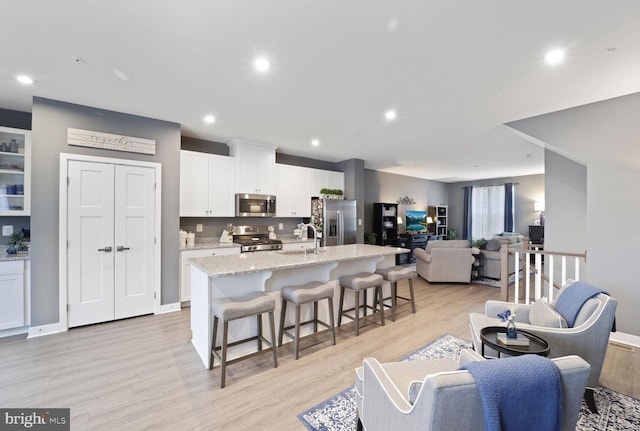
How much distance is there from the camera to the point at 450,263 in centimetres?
576

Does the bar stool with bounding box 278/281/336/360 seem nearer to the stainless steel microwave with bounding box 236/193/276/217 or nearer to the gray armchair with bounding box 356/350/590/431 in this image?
the gray armchair with bounding box 356/350/590/431

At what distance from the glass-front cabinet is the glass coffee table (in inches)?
199

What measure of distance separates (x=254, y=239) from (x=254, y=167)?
1305mm

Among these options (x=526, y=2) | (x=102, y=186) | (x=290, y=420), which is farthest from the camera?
(x=102, y=186)

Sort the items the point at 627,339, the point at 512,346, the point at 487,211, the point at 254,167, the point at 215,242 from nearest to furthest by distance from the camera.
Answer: the point at 512,346 < the point at 627,339 < the point at 215,242 < the point at 254,167 < the point at 487,211

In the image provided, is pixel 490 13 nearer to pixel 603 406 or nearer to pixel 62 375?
pixel 603 406

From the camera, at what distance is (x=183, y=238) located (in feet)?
14.4

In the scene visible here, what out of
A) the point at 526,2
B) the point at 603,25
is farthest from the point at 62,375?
the point at 603,25

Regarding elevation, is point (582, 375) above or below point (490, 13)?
below

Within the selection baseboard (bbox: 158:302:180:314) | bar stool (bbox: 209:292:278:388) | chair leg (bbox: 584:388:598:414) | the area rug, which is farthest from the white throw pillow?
baseboard (bbox: 158:302:180:314)

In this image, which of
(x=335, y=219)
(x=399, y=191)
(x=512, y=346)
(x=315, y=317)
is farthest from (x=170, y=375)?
(x=399, y=191)

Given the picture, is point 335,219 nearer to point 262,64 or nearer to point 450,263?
point 450,263

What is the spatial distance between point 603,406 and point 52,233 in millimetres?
5530

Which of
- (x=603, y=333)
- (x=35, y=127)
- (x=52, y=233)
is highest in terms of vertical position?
(x=35, y=127)
